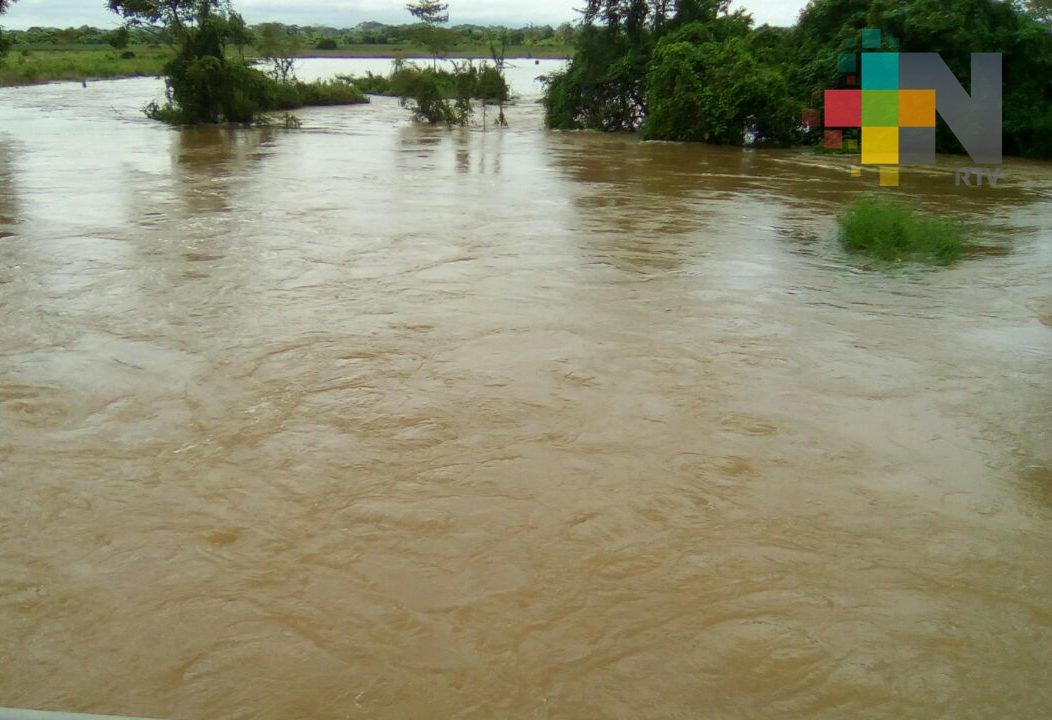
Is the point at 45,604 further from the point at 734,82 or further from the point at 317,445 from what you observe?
the point at 734,82

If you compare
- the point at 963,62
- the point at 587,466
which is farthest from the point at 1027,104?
the point at 587,466

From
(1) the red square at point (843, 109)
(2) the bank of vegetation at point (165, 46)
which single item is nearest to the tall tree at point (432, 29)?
(2) the bank of vegetation at point (165, 46)

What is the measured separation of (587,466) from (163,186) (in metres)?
10.8

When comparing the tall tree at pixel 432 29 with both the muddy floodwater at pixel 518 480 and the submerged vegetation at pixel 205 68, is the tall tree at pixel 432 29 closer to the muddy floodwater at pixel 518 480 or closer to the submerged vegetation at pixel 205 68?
the submerged vegetation at pixel 205 68

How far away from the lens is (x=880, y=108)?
62.5ft

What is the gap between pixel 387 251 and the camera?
9.15 meters

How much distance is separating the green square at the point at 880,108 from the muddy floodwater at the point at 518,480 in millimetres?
10186

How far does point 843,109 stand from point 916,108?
157 cm

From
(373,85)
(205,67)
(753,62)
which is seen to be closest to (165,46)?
(373,85)

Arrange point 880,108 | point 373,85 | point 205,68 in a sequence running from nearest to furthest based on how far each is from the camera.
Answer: point 880,108, point 205,68, point 373,85

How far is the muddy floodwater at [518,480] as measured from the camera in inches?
122

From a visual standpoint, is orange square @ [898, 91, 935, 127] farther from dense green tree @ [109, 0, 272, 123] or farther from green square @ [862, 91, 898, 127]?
dense green tree @ [109, 0, 272, 123]

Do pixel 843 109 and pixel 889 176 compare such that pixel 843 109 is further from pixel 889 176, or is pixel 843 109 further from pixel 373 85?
pixel 373 85

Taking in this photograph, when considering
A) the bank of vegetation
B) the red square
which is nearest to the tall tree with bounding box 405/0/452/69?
the bank of vegetation
